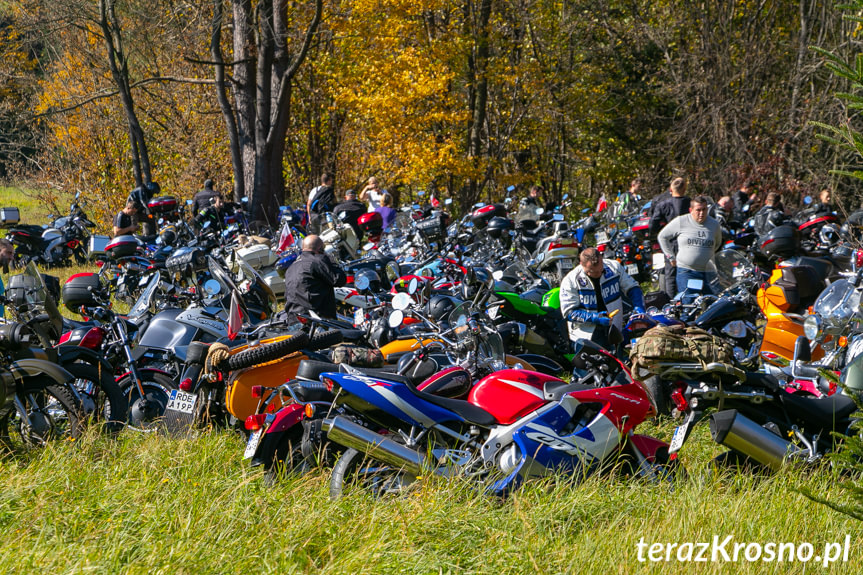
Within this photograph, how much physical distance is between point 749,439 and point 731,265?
7.32m

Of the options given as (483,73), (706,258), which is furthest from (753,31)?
(706,258)

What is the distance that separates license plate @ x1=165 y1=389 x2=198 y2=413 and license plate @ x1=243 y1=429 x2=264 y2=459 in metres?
1.26

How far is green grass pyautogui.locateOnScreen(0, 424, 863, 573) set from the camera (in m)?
3.81

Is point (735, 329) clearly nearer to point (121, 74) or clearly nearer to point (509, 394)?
point (509, 394)

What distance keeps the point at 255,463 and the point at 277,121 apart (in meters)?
13.7

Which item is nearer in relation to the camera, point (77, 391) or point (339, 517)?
point (339, 517)

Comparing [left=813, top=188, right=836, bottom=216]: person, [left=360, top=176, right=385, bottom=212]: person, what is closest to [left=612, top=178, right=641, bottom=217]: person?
[left=813, top=188, right=836, bottom=216]: person

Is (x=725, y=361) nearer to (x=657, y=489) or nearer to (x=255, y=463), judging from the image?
(x=657, y=489)

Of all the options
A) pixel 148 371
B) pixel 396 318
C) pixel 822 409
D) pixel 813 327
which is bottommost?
pixel 148 371

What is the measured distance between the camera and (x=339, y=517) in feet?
14.1

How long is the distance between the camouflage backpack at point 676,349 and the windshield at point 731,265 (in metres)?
5.73

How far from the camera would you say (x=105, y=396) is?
6277 mm

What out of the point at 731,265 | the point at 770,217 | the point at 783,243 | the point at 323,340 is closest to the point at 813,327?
the point at 783,243

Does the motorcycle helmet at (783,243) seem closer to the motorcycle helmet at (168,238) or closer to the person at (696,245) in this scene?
the person at (696,245)
